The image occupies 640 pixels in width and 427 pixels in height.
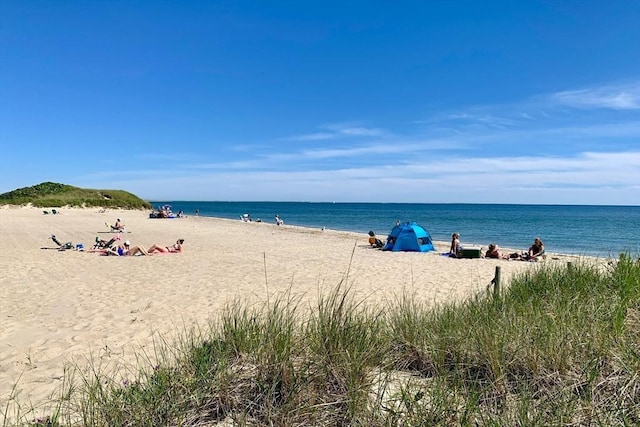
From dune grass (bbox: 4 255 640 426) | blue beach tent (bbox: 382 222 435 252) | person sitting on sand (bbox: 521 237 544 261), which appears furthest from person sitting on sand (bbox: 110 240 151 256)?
person sitting on sand (bbox: 521 237 544 261)

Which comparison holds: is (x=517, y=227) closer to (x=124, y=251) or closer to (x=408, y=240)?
(x=408, y=240)

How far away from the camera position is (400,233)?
18750 millimetres

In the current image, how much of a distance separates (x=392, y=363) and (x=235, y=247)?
53.8 ft

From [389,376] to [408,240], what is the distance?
15.7 metres

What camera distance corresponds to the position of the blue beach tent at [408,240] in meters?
18.5

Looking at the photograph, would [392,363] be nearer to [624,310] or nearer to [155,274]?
[624,310]

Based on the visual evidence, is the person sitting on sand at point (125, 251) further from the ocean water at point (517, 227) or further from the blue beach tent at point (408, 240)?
the ocean water at point (517, 227)

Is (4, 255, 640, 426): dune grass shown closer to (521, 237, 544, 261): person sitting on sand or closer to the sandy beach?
the sandy beach

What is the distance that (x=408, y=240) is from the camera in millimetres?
18578

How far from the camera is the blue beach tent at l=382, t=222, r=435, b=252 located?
1852cm

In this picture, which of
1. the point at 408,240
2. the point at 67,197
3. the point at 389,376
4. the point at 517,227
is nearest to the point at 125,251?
the point at 408,240

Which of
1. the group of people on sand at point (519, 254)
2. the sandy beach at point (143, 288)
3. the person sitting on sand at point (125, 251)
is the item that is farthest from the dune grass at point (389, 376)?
the group of people on sand at point (519, 254)

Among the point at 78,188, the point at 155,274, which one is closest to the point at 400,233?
the point at 155,274

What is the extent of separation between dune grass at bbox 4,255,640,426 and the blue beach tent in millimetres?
14515
